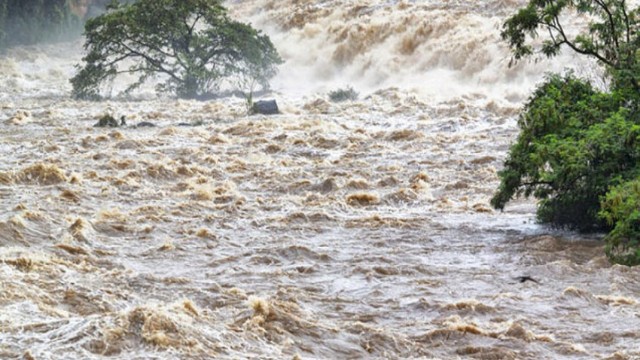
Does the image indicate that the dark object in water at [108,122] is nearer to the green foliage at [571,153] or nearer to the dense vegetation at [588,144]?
the dense vegetation at [588,144]

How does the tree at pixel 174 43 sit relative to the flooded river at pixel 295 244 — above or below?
above

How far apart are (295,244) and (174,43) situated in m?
21.3

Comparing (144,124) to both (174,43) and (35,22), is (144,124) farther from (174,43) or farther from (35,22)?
(35,22)

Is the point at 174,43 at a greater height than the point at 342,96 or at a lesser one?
greater

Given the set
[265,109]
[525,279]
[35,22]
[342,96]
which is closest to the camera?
[525,279]

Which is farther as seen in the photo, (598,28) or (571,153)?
(598,28)

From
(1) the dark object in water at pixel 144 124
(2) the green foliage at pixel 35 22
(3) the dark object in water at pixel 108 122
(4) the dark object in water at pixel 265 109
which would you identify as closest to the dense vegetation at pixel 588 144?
(1) the dark object in water at pixel 144 124

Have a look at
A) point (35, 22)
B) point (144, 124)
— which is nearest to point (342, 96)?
point (144, 124)

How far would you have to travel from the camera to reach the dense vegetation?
10.7 metres

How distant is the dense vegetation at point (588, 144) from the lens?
421 inches

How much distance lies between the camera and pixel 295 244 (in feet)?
39.0

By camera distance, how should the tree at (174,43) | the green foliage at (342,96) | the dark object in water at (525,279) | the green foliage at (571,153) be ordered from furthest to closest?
the tree at (174,43)
the green foliage at (342,96)
the green foliage at (571,153)
the dark object in water at (525,279)

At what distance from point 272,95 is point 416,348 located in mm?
24099

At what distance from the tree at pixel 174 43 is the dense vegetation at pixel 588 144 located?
63.7ft
